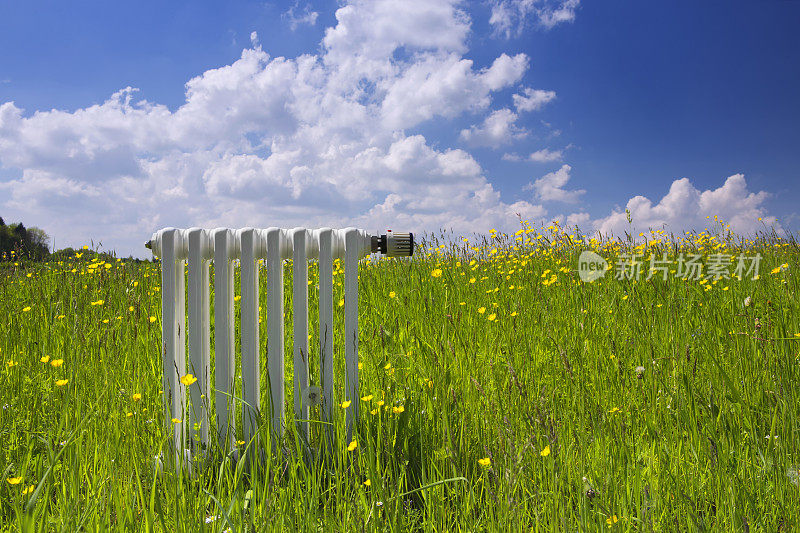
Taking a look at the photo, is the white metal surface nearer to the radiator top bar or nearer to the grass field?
the radiator top bar

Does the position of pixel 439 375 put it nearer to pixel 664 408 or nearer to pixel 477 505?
pixel 477 505

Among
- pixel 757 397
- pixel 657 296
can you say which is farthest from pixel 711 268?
pixel 757 397

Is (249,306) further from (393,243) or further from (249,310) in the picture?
(393,243)

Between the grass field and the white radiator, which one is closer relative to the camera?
the grass field

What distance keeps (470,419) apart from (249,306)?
1199 mm

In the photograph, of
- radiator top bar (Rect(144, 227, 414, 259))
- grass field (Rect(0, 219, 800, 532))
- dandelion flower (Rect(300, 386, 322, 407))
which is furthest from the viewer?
radiator top bar (Rect(144, 227, 414, 259))

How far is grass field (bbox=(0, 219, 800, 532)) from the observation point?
5.37ft

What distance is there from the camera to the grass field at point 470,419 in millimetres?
1638

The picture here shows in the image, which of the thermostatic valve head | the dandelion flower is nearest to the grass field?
the dandelion flower

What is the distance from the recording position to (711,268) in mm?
5922

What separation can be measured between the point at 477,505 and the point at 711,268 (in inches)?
206

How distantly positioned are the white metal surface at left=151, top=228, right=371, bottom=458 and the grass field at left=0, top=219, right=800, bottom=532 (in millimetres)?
182

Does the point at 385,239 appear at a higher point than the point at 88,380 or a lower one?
higher

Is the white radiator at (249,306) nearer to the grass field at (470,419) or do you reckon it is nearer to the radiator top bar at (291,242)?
the radiator top bar at (291,242)
